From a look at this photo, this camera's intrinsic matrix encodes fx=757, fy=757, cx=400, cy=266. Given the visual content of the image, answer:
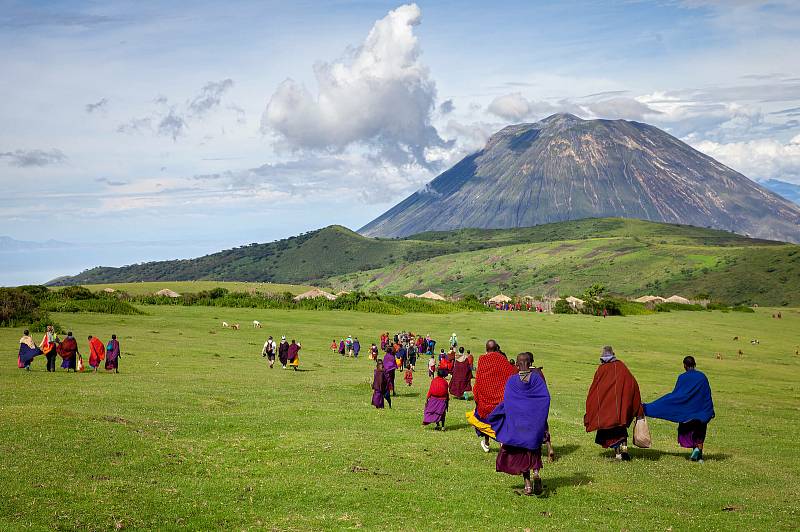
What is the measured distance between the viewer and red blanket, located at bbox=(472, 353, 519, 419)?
19406mm

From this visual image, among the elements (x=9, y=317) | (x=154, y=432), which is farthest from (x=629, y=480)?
(x=9, y=317)

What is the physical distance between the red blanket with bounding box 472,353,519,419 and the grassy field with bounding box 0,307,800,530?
1336 mm

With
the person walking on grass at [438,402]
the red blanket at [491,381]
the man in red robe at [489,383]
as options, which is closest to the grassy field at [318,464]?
the person walking on grass at [438,402]

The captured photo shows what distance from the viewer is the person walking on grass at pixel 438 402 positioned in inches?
912

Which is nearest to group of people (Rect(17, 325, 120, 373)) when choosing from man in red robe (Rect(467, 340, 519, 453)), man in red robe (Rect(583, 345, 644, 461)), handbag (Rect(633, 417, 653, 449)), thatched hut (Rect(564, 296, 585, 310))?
man in red robe (Rect(467, 340, 519, 453))

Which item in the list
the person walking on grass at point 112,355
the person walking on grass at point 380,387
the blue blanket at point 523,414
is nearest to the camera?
the blue blanket at point 523,414

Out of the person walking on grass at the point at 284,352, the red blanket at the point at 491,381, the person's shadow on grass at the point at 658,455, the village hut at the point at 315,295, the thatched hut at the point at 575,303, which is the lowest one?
the person's shadow on grass at the point at 658,455

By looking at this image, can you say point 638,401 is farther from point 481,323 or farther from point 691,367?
point 481,323

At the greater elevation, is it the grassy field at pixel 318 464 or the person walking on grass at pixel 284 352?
the person walking on grass at pixel 284 352

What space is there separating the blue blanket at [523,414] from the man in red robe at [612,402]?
375 cm

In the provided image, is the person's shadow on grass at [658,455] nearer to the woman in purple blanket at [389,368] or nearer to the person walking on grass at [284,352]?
the woman in purple blanket at [389,368]

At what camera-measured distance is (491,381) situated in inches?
770

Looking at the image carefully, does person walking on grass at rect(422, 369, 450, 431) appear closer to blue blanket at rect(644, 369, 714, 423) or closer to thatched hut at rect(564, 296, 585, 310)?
blue blanket at rect(644, 369, 714, 423)

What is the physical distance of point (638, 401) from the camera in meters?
18.8
